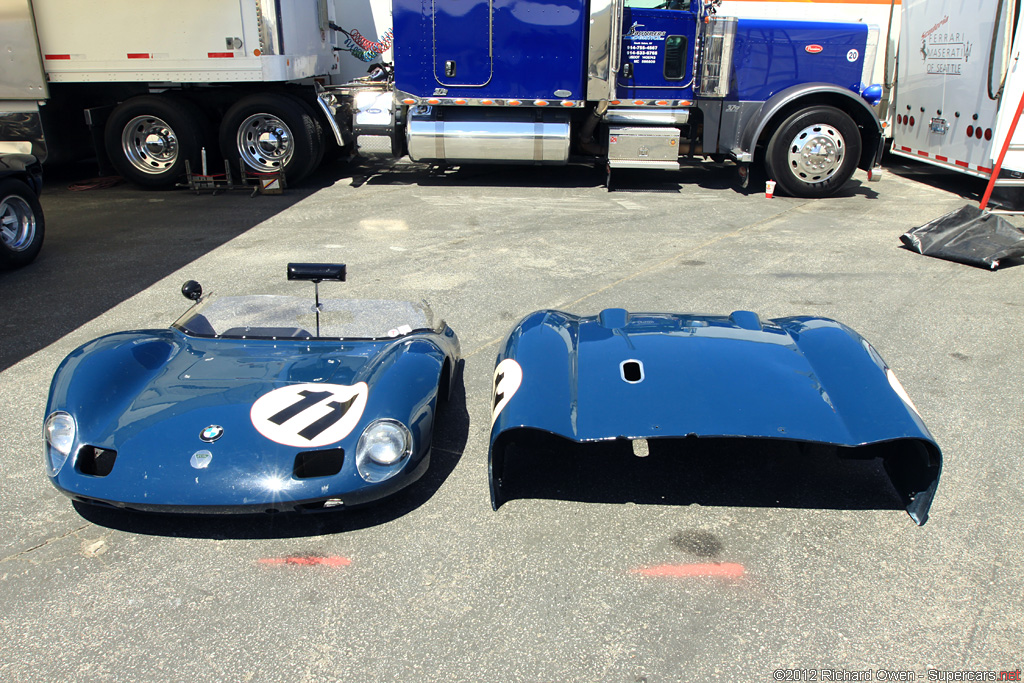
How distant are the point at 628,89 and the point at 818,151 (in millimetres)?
2624

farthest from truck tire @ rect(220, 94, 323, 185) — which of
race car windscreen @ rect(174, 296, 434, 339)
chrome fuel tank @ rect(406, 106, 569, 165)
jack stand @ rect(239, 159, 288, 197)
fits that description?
race car windscreen @ rect(174, 296, 434, 339)

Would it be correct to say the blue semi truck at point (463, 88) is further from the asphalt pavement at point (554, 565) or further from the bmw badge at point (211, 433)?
the bmw badge at point (211, 433)

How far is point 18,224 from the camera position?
22.9ft

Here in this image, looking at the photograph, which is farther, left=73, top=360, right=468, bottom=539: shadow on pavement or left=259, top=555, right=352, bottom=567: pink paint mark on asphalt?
left=73, top=360, right=468, bottom=539: shadow on pavement

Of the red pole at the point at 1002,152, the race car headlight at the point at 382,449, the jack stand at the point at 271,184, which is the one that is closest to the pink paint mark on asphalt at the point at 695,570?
the race car headlight at the point at 382,449

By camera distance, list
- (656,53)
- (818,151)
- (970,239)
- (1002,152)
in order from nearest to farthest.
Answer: (970,239)
(1002,152)
(818,151)
(656,53)

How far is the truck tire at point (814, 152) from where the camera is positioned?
988cm

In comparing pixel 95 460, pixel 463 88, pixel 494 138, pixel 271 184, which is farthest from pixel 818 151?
pixel 95 460

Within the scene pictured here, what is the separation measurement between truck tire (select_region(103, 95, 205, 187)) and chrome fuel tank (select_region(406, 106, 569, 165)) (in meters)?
2.98

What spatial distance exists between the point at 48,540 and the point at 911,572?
3367mm

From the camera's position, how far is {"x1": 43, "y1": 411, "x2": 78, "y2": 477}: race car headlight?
9.83 feet

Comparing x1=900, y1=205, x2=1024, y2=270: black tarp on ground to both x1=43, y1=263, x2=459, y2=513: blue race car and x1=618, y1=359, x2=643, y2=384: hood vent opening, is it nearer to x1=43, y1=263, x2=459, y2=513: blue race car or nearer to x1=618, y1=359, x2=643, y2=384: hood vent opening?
x1=618, y1=359, x2=643, y2=384: hood vent opening

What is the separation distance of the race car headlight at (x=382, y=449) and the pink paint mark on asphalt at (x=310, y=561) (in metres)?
0.34

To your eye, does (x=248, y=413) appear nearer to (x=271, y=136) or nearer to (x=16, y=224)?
(x=16, y=224)
